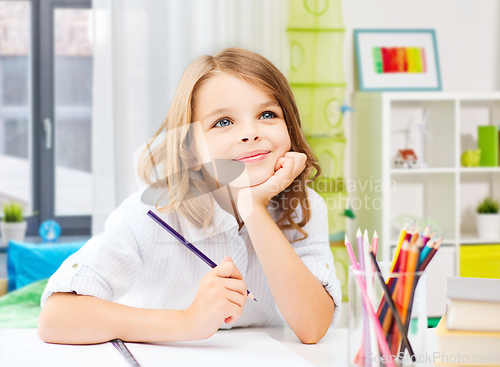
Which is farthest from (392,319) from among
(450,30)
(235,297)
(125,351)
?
(450,30)

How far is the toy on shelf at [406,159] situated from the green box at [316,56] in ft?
1.36

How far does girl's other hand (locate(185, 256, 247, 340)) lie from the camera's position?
575 millimetres

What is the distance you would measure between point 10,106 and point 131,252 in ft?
6.05

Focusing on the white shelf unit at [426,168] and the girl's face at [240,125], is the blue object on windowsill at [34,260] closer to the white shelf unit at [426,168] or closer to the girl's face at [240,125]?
the girl's face at [240,125]

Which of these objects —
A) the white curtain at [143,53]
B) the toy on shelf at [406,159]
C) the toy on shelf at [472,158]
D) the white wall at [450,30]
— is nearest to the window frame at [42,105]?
the white curtain at [143,53]

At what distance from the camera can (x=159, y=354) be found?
0.56 m

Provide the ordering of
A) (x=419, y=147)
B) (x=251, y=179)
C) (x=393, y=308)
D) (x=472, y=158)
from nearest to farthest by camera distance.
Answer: (x=393, y=308) → (x=251, y=179) → (x=472, y=158) → (x=419, y=147)

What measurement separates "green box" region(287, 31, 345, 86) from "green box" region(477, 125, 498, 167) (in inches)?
28.0

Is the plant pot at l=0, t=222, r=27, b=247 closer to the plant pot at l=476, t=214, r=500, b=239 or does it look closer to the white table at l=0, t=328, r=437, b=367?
the white table at l=0, t=328, r=437, b=367

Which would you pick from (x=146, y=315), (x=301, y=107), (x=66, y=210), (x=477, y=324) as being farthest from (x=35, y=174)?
(x=477, y=324)

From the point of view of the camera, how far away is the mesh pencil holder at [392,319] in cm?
47

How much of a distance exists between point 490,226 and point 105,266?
2.00 m

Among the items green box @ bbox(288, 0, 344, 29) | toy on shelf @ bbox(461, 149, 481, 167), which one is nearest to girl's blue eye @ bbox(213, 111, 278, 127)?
green box @ bbox(288, 0, 344, 29)

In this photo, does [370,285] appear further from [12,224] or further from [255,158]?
[12,224]
